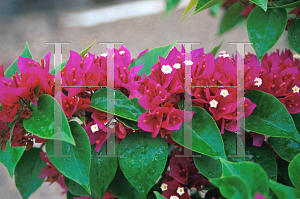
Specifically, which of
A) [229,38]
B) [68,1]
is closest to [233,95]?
[229,38]

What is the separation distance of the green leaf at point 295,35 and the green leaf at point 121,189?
377 millimetres

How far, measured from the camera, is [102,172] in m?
0.37

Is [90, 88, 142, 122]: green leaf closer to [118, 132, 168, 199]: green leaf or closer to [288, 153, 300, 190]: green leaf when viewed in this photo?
[118, 132, 168, 199]: green leaf

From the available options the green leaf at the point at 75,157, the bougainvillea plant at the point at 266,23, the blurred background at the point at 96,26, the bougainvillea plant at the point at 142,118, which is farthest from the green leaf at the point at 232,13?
the blurred background at the point at 96,26

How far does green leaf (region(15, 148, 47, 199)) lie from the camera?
1.49ft

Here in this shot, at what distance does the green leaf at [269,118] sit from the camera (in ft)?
1.17

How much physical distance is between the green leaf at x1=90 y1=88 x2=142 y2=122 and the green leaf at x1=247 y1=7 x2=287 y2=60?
0.22 meters

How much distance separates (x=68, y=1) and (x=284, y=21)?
5.30ft

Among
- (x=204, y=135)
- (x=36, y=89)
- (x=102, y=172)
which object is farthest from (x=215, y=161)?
(x=36, y=89)

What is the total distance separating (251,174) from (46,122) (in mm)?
235

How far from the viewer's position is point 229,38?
1.40m

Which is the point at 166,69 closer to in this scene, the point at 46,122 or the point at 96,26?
the point at 46,122

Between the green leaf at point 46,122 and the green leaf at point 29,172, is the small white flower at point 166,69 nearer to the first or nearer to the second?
the green leaf at point 46,122

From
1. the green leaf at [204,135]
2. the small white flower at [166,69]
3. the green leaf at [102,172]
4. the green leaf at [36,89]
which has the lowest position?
the green leaf at [102,172]
